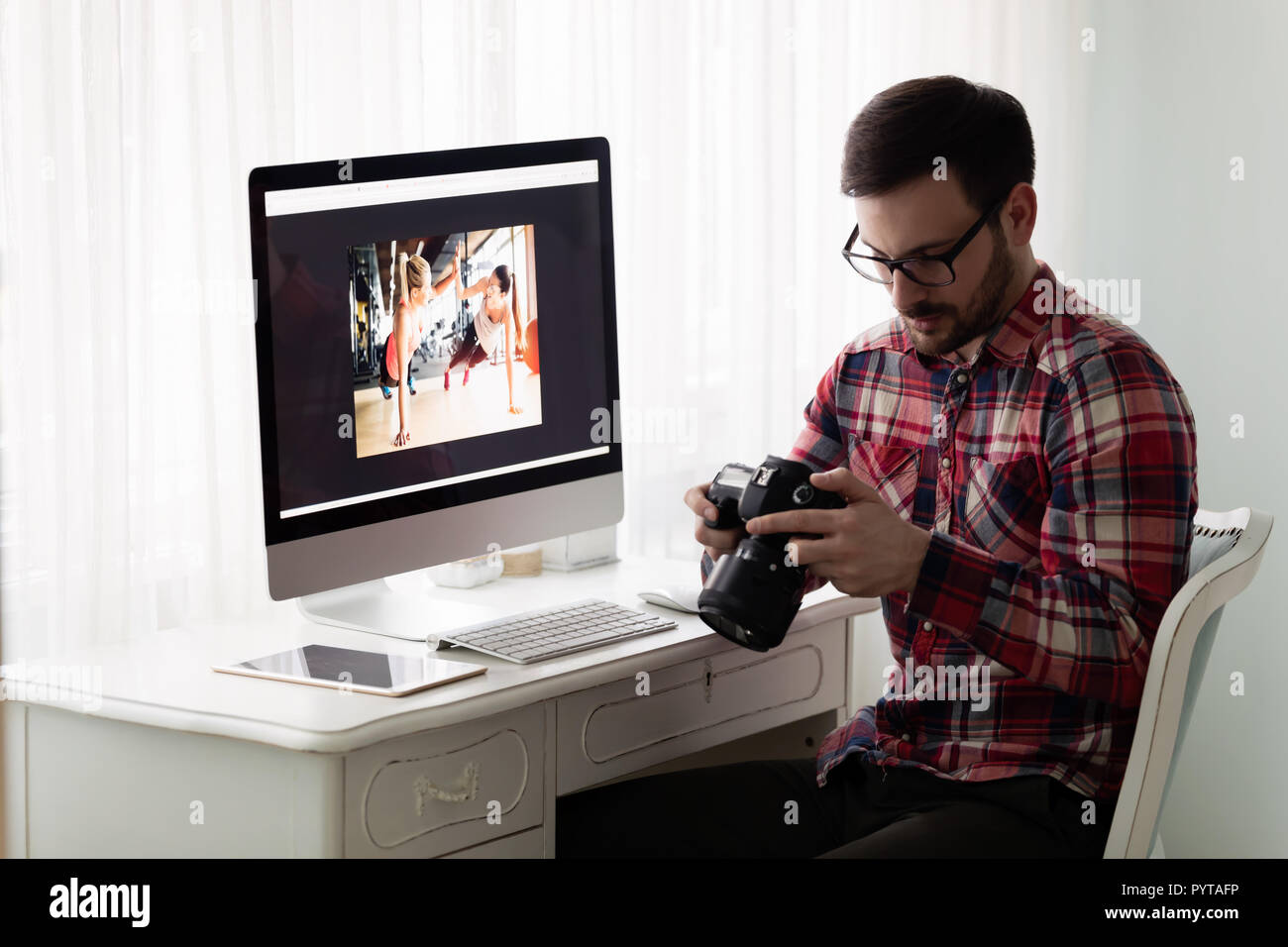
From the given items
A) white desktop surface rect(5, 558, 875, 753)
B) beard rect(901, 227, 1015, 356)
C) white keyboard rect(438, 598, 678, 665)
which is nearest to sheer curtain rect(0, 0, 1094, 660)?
white desktop surface rect(5, 558, 875, 753)

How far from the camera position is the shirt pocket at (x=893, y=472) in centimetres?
150

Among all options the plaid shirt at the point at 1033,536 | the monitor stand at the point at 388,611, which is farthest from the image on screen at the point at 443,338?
the plaid shirt at the point at 1033,536

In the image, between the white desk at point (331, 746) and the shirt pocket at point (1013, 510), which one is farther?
the shirt pocket at point (1013, 510)

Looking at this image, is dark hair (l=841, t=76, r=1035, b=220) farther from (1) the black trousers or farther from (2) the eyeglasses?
(1) the black trousers

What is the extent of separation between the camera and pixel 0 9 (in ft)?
4.60

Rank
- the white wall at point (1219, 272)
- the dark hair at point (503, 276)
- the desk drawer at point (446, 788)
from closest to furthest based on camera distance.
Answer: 1. the desk drawer at point (446, 788)
2. the dark hair at point (503, 276)
3. the white wall at point (1219, 272)

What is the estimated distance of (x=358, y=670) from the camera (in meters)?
1.33

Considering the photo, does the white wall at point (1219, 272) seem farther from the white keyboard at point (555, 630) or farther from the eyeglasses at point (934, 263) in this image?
the white keyboard at point (555, 630)

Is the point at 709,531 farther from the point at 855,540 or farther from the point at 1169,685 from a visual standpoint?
the point at 1169,685

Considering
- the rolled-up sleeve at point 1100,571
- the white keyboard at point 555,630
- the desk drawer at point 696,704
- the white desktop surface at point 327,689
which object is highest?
the rolled-up sleeve at point 1100,571

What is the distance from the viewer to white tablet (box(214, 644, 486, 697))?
1277 mm
